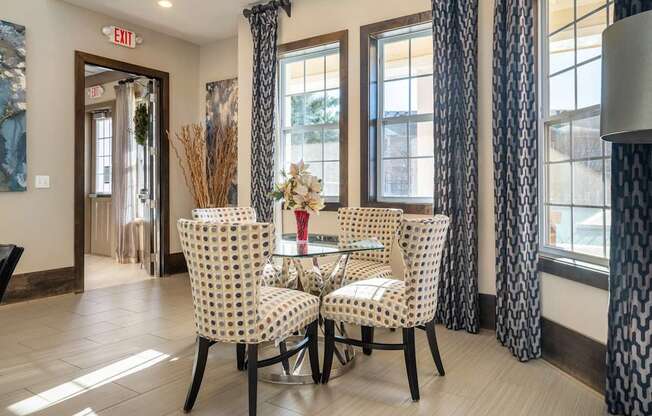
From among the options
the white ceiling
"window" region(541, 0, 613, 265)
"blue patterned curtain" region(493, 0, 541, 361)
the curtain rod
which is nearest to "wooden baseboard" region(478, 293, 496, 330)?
"blue patterned curtain" region(493, 0, 541, 361)

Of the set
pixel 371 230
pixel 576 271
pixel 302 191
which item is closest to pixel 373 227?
pixel 371 230

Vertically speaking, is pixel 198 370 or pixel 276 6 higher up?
pixel 276 6

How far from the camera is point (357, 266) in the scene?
342 cm

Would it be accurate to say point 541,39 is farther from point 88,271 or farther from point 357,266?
point 88,271

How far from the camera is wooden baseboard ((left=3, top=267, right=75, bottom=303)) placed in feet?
14.1

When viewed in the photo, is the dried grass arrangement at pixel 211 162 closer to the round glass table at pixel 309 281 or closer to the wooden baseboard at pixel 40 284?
the wooden baseboard at pixel 40 284

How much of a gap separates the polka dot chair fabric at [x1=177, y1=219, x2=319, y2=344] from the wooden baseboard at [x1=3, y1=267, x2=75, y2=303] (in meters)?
3.18

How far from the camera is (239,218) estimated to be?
12.4ft

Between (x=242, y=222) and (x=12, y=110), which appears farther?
(x=12, y=110)

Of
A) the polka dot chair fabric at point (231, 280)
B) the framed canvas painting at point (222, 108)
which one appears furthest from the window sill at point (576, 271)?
the framed canvas painting at point (222, 108)

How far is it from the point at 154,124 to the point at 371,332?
4.19 metres

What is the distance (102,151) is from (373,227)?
5683mm

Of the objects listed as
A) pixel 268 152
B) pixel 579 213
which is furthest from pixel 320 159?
pixel 579 213

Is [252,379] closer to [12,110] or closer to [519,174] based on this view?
[519,174]
